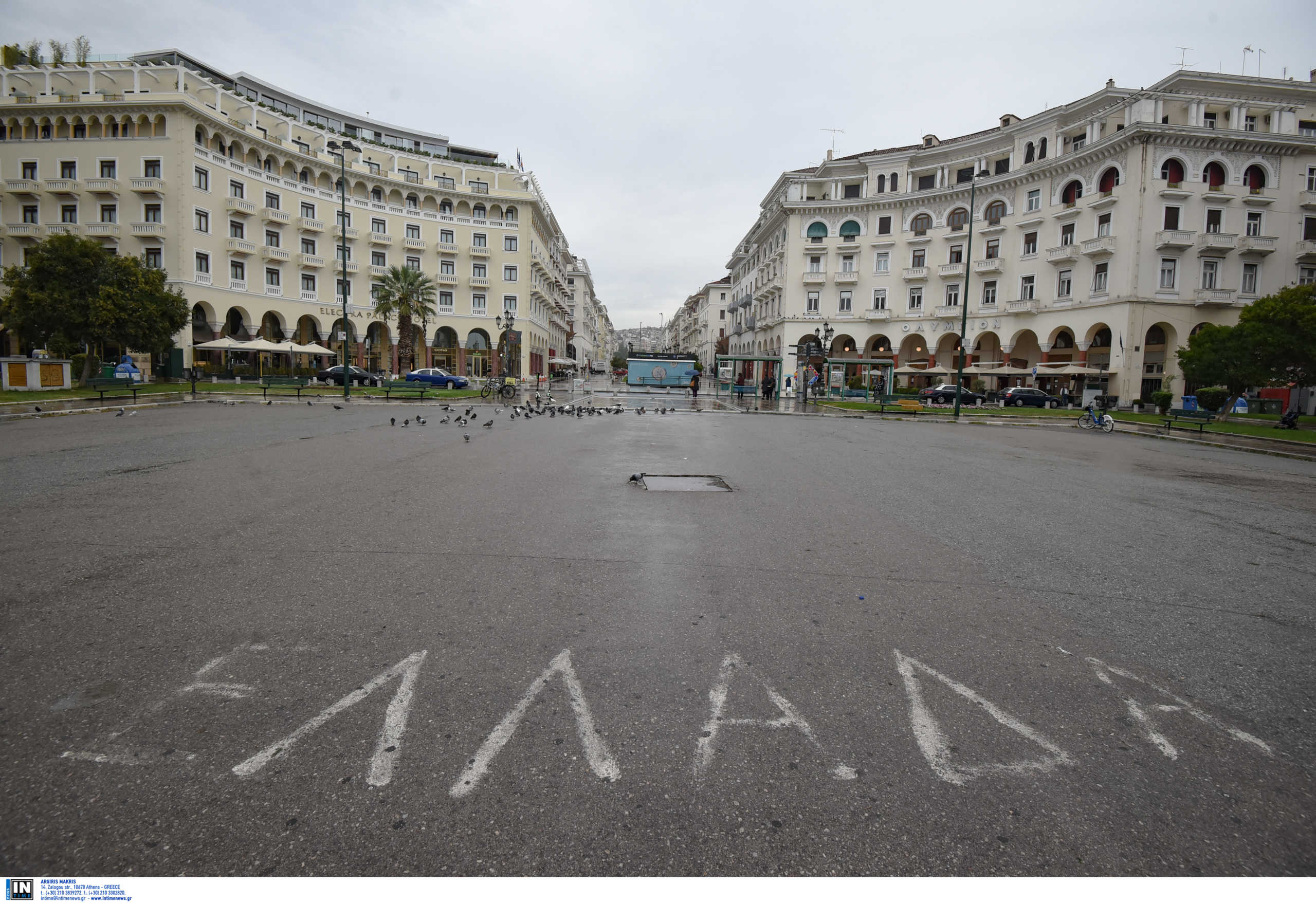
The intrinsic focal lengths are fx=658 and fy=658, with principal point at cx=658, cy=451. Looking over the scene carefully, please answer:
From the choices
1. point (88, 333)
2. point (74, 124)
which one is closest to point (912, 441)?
point (88, 333)

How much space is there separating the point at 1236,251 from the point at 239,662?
52.8m

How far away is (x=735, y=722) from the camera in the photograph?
2.93m

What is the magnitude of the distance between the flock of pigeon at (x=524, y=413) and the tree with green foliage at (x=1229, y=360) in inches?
1007

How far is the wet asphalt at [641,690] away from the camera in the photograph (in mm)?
2197

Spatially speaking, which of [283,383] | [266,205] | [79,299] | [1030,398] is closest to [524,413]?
[283,383]

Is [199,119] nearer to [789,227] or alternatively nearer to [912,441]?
[789,227]

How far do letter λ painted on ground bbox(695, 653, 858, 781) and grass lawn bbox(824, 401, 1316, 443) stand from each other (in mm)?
22526

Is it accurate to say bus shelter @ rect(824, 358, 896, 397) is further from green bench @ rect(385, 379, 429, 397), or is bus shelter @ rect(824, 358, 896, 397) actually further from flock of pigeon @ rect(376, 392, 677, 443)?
green bench @ rect(385, 379, 429, 397)

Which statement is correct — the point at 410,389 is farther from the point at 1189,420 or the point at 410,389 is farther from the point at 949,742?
the point at 1189,420

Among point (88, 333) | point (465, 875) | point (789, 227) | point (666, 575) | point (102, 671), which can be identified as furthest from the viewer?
point (789, 227)

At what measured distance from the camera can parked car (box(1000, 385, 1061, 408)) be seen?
4184 cm

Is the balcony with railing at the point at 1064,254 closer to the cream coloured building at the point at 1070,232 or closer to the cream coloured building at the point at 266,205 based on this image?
the cream coloured building at the point at 1070,232

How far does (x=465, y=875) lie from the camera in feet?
6.77

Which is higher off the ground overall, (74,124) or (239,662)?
(74,124)
